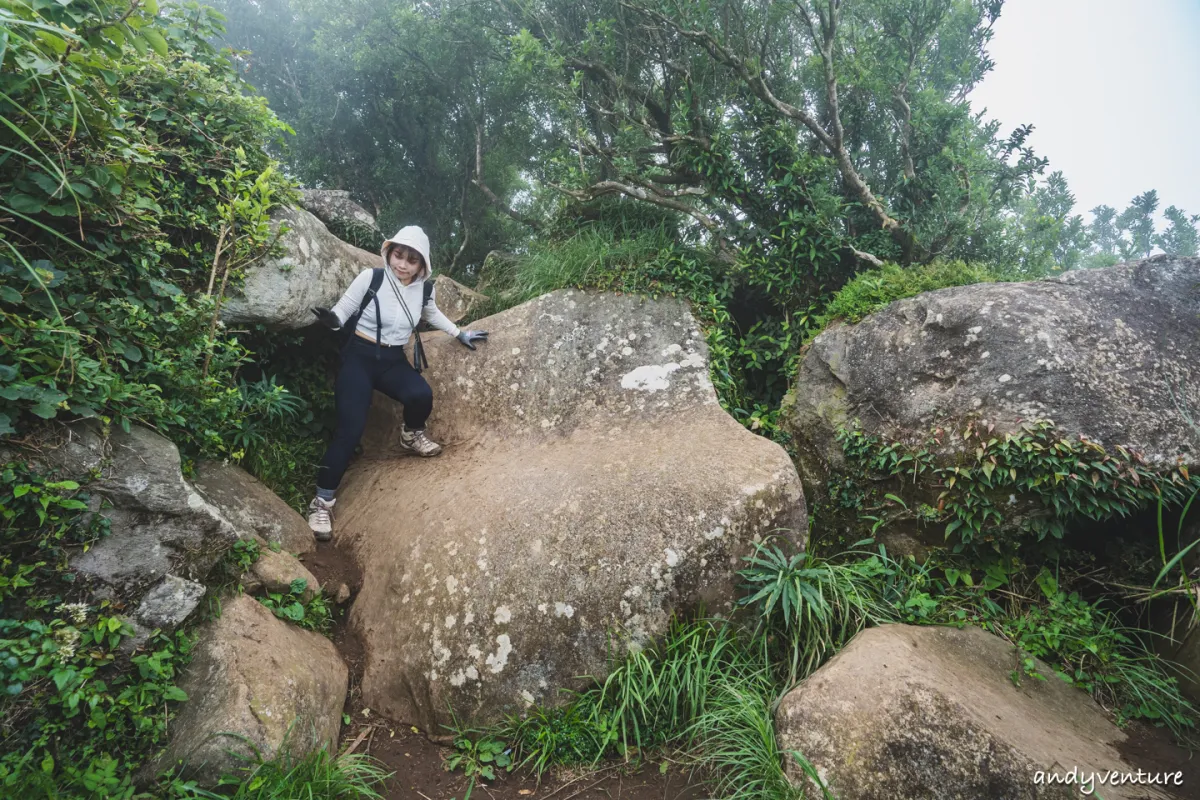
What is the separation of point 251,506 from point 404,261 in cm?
235

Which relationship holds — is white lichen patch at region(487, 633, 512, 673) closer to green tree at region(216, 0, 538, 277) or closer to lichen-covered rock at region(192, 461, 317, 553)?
lichen-covered rock at region(192, 461, 317, 553)

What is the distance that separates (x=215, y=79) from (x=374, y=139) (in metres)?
5.38

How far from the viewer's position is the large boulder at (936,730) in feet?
8.44

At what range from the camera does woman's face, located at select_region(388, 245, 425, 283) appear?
5.02m

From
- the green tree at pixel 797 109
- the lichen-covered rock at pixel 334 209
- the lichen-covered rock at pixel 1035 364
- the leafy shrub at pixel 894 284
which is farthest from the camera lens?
the lichen-covered rock at pixel 334 209

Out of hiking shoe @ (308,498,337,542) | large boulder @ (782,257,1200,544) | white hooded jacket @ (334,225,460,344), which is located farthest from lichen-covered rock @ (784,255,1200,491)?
hiking shoe @ (308,498,337,542)

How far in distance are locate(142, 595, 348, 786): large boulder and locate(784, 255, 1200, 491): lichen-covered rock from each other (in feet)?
12.9

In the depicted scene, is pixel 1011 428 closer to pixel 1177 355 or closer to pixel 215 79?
pixel 1177 355

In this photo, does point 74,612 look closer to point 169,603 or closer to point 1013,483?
point 169,603

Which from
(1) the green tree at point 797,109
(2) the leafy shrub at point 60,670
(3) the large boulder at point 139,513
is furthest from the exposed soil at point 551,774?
(1) the green tree at point 797,109

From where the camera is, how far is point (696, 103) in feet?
20.4

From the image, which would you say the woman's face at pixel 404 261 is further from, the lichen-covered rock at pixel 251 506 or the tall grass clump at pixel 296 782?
the tall grass clump at pixel 296 782

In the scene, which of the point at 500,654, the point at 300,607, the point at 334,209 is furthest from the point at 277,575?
the point at 334,209

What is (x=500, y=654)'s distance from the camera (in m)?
3.60
